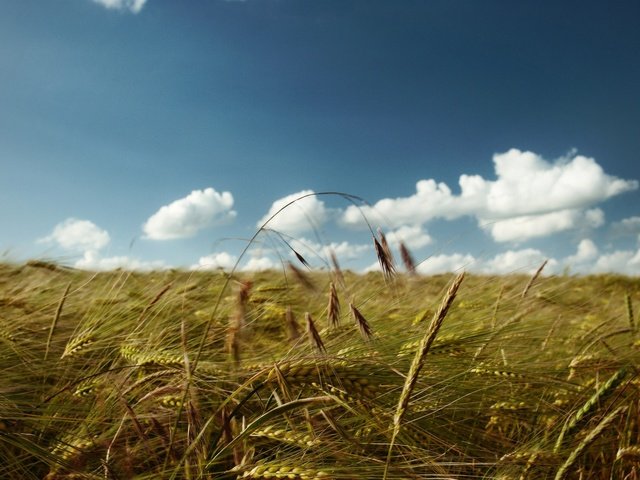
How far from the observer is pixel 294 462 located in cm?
104

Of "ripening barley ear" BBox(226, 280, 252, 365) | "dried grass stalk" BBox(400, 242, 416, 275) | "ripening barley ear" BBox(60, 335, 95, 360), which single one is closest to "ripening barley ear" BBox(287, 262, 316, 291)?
"ripening barley ear" BBox(226, 280, 252, 365)

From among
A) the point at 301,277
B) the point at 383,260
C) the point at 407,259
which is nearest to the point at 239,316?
the point at 301,277

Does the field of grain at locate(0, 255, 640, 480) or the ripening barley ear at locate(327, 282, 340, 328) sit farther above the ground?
the ripening barley ear at locate(327, 282, 340, 328)

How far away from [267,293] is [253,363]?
1289 mm

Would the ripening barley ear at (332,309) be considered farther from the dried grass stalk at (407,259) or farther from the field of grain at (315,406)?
the dried grass stalk at (407,259)

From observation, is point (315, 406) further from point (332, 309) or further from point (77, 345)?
point (77, 345)

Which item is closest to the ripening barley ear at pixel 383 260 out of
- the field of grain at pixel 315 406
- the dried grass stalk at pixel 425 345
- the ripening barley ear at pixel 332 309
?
the field of grain at pixel 315 406

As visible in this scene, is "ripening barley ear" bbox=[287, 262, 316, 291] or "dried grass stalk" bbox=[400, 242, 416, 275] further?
"dried grass stalk" bbox=[400, 242, 416, 275]

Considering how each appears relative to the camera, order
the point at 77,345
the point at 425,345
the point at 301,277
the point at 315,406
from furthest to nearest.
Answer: the point at 77,345 → the point at 315,406 → the point at 301,277 → the point at 425,345

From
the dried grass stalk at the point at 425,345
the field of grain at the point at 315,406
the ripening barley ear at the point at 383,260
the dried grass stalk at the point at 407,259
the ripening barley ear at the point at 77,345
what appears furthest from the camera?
the ripening barley ear at the point at 77,345

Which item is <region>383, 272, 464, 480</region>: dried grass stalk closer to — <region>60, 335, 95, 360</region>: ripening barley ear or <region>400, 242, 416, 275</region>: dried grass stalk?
<region>400, 242, 416, 275</region>: dried grass stalk

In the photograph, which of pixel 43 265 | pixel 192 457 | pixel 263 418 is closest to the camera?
pixel 263 418

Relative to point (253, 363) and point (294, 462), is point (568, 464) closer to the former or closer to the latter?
point (294, 462)

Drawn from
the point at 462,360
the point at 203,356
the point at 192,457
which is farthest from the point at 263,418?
the point at 203,356
